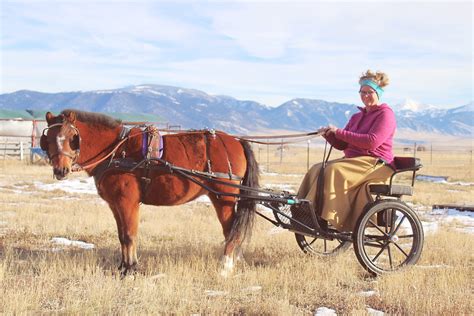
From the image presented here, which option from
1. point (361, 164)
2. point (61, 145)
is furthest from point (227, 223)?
point (61, 145)

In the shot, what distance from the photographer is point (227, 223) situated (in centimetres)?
638

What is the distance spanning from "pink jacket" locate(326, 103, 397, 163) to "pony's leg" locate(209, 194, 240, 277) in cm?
147

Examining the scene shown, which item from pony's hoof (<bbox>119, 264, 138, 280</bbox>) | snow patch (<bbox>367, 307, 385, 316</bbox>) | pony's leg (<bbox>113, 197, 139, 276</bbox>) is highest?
pony's leg (<bbox>113, 197, 139, 276</bbox>)

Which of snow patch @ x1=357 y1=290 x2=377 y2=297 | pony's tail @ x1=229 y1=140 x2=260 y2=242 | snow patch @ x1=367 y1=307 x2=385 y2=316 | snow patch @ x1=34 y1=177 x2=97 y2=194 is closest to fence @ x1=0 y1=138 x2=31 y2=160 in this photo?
snow patch @ x1=34 y1=177 x2=97 y2=194

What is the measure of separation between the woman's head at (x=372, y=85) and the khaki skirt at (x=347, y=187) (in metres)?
0.70

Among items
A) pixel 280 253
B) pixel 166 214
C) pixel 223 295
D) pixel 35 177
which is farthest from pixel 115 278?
pixel 35 177

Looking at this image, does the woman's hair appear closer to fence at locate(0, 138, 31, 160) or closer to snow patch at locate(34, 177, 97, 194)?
snow patch at locate(34, 177, 97, 194)

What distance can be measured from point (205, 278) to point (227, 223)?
28.2 inches

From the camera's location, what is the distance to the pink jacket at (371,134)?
610 cm

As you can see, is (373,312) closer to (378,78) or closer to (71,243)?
(378,78)

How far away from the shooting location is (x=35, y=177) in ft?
64.7

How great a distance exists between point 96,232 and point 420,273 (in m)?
5.47

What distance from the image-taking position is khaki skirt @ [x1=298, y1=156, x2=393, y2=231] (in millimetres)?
6188

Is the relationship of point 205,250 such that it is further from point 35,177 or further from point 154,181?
point 35,177
